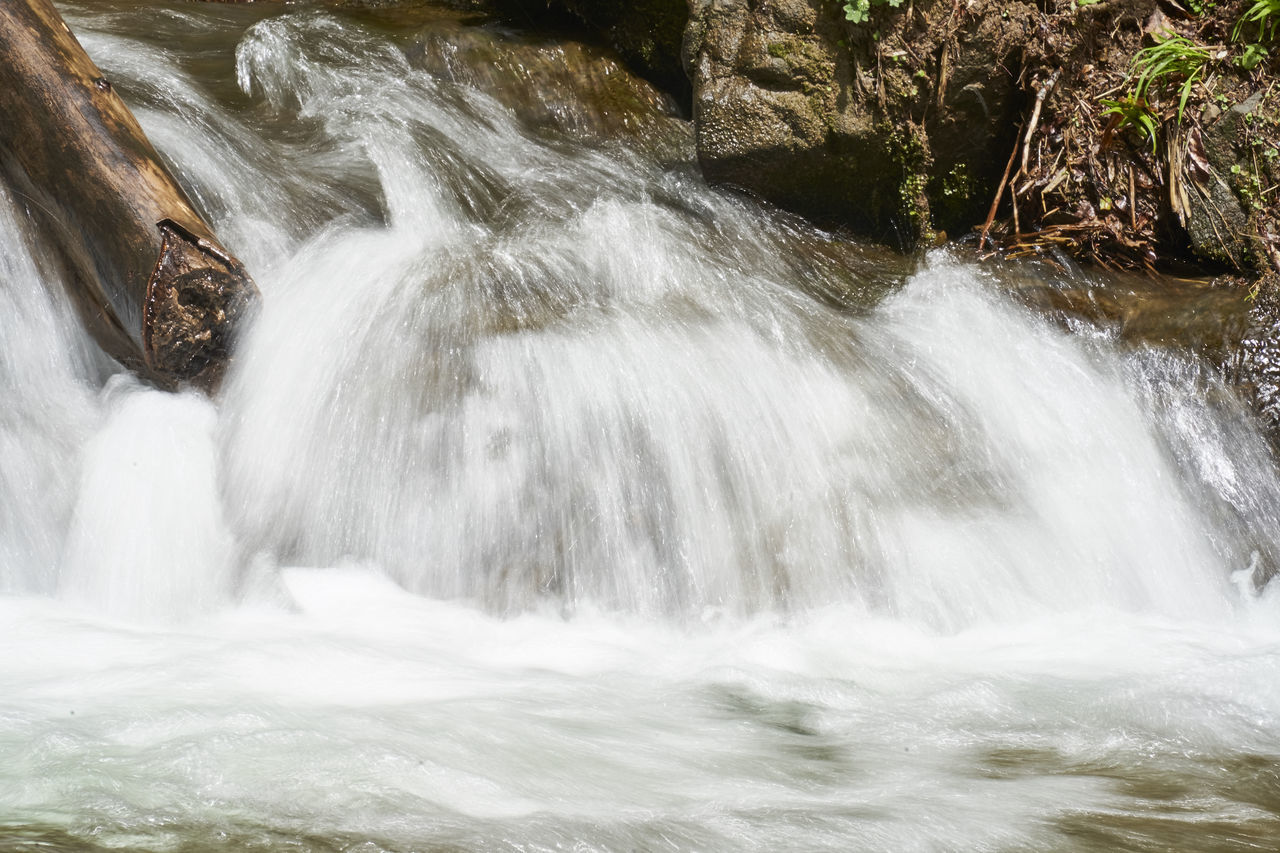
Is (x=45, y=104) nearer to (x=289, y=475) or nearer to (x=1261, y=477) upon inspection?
(x=289, y=475)

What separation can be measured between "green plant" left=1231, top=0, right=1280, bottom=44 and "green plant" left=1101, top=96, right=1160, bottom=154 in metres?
0.47

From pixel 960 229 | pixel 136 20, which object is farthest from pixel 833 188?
pixel 136 20

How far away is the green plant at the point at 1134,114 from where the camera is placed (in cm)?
460

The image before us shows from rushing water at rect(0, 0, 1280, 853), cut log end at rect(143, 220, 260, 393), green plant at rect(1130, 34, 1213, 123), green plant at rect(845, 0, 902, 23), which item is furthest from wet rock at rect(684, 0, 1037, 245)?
cut log end at rect(143, 220, 260, 393)

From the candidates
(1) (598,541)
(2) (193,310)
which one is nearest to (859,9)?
(1) (598,541)

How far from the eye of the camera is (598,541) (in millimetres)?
3395

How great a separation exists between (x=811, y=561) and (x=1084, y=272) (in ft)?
6.46

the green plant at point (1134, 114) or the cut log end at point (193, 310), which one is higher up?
the green plant at point (1134, 114)

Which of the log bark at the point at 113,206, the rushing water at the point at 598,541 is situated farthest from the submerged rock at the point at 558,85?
the log bark at the point at 113,206

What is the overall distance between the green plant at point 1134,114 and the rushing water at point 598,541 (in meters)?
0.90

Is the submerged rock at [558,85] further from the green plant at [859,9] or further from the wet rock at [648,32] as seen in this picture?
the green plant at [859,9]

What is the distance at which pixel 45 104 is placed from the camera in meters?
3.44

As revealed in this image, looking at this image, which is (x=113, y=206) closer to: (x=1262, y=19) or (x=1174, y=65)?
(x=1174, y=65)

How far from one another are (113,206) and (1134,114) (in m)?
4.02
